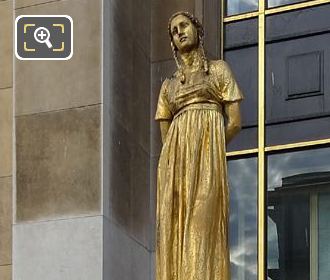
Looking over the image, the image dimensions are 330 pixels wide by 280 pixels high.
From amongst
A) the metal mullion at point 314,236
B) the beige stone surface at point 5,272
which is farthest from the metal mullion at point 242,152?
the beige stone surface at point 5,272

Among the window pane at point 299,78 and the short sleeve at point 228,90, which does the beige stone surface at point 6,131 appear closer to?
the window pane at point 299,78

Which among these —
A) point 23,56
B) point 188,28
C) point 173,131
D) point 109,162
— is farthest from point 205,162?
point 23,56

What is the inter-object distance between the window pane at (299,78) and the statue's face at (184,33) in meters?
4.21

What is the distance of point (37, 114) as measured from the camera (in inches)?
673

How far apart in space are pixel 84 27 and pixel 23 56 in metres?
0.83

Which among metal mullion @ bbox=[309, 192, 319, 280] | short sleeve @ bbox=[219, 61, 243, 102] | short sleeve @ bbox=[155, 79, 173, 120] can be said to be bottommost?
metal mullion @ bbox=[309, 192, 319, 280]

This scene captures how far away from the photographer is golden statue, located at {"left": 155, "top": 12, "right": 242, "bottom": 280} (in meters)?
13.4

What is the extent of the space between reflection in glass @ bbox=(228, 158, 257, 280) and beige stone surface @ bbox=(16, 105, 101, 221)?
7.22 ft

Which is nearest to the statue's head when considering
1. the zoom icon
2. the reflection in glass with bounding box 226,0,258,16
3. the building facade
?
the building facade

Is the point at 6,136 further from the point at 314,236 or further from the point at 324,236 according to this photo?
the point at 324,236

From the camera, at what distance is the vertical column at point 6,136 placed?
57.3 feet

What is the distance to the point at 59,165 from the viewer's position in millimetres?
16797

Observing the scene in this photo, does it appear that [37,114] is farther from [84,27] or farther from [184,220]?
[184,220]

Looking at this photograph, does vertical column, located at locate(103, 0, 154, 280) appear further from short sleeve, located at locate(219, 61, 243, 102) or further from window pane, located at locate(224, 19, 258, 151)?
short sleeve, located at locate(219, 61, 243, 102)
